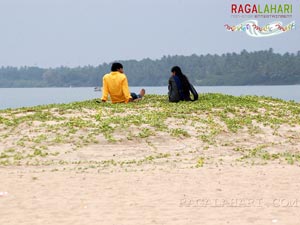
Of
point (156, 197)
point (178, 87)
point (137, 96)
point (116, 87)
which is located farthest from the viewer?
point (137, 96)

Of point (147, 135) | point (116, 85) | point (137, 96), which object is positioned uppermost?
point (116, 85)

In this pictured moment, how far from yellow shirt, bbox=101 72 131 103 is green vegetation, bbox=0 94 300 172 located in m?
0.57

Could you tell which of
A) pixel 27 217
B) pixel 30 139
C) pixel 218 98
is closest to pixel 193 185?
pixel 27 217

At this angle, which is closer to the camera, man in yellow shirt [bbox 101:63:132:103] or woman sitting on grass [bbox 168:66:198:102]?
man in yellow shirt [bbox 101:63:132:103]

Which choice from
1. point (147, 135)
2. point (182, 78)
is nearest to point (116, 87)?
point (182, 78)

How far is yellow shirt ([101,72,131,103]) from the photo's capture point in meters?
20.5

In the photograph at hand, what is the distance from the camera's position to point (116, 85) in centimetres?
2066

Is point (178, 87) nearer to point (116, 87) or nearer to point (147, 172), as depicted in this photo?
point (116, 87)

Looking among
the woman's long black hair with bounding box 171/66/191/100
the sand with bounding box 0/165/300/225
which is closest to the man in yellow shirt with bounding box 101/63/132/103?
the woman's long black hair with bounding box 171/66/191/100

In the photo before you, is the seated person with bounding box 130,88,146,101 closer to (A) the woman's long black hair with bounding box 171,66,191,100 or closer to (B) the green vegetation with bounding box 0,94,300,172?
(B) the green vegetation with bounding box 0,94,300,172

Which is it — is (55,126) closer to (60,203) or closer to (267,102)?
(60,203)

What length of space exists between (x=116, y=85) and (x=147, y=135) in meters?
4.40

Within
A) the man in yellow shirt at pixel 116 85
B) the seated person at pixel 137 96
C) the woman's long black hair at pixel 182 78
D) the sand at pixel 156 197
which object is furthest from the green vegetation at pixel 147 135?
the sand at pixel 156 197

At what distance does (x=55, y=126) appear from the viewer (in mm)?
17438
